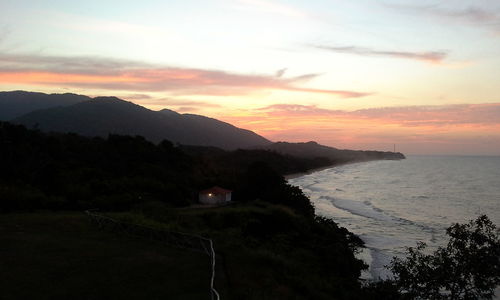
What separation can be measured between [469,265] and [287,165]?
179279mm

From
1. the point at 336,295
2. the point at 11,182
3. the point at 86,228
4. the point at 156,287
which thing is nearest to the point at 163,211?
the point at 86,228

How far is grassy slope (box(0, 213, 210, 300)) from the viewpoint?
14328 mm

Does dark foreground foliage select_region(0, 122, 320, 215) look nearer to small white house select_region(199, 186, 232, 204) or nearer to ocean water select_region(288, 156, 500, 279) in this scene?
small white house select_region(199, 186, 232, 204)

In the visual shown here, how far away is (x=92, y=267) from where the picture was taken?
17.1m

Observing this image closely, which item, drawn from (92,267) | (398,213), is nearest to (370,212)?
(398,213)

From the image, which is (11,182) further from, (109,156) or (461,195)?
(461,195)

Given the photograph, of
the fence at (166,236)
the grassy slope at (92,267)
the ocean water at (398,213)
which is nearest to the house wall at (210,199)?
the ocean water at (398,213)

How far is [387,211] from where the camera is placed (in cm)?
7331

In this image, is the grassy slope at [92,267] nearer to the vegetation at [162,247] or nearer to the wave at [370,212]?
the vegetation at [162,247]

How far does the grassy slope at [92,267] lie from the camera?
14.3 meters

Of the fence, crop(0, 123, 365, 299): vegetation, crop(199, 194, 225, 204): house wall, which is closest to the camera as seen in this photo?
crop(0, 123, 365, 299): vegetation

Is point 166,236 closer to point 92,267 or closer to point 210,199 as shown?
point 92,267

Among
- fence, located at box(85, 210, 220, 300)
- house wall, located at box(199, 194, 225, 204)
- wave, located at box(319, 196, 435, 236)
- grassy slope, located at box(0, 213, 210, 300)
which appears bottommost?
wave, located at box(319, 196, 435, 236)

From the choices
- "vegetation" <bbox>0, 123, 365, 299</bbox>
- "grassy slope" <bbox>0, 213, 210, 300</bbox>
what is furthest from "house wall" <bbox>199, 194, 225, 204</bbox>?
"grassy slope" <bbox>0, 213, 210, 300</bbox>
